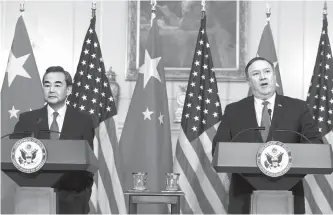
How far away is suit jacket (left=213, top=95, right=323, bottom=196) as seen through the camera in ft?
12.4

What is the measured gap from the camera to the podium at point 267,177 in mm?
3117

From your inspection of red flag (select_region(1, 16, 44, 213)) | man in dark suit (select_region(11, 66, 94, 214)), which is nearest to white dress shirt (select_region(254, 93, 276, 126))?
man in dark suit (select_region(11, 66, 94, 214))

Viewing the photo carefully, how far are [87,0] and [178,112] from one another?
1.88 metres

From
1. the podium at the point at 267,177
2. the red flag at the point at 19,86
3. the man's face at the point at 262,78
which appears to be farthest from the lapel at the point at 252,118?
the red flag at the point at 19,86

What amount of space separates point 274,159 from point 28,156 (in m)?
1.41

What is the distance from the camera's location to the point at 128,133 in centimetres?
591

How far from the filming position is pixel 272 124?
3889mm

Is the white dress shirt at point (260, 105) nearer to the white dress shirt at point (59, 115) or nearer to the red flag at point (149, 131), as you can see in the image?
the white dress shirt at point (59, 115)

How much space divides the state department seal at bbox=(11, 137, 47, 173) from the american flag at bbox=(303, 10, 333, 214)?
3570 millimetres

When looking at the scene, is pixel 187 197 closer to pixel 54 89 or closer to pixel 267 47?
pixel 267 47

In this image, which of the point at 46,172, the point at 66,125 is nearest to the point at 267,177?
the point at 46,172

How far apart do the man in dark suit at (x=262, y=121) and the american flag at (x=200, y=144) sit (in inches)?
69.2

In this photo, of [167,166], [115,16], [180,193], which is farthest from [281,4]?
[180,193]

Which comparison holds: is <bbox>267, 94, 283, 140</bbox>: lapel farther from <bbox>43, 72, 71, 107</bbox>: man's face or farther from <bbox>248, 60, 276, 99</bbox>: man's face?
<bbox>43, 72, 71, 107</bbox>: man's face
